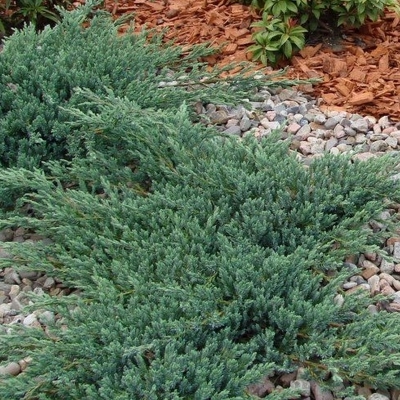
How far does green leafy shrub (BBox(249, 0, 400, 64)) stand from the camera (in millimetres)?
4070

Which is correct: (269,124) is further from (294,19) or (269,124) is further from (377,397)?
(377,397)

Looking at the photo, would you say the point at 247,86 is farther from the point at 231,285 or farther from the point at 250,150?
the point at 231,285

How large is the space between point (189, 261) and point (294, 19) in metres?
2.12

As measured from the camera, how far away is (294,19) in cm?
426

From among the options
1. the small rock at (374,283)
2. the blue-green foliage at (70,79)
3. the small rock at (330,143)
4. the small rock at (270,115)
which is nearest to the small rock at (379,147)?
the small rock at (330,143)

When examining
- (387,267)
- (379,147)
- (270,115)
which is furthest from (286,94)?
(387,267)

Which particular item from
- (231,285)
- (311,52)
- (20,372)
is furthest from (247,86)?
(20,372)

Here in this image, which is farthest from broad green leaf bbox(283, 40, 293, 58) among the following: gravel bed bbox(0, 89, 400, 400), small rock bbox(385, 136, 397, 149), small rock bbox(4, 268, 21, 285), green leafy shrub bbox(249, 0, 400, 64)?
small rock bbox(4, 268, 21, 285)

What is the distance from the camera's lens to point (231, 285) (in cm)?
259

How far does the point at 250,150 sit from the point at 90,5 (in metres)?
1.53

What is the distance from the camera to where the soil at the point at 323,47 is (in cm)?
385

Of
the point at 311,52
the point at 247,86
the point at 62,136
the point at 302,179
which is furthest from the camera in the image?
the point at 311,52

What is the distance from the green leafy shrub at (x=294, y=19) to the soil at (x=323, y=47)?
3.7 inches

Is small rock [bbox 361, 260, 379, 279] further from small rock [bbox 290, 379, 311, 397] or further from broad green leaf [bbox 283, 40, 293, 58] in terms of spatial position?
broad green leaf [bbox 283, 40, 293, 58]
